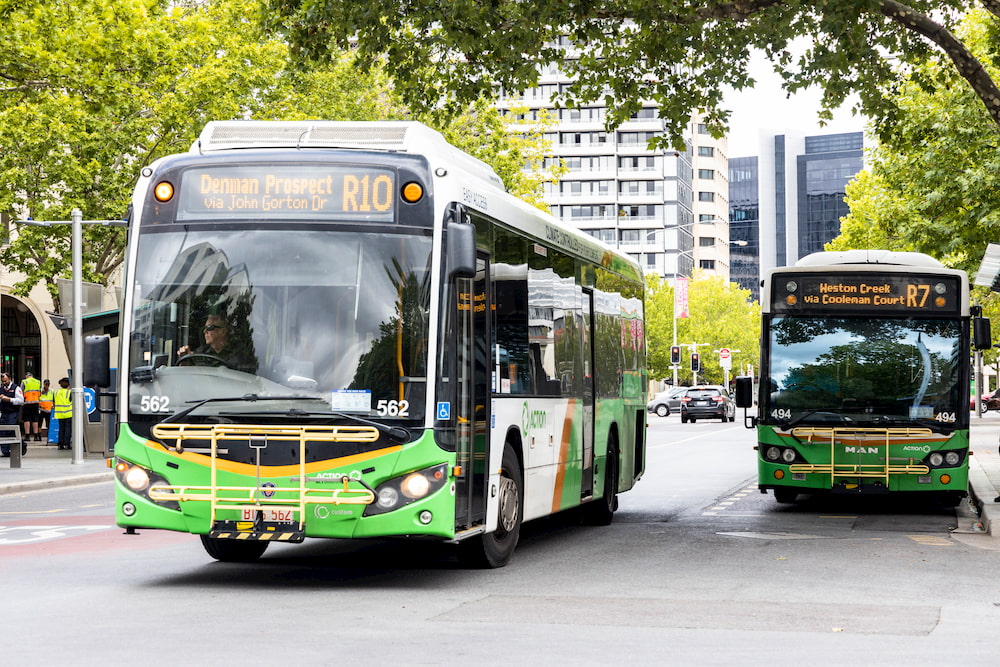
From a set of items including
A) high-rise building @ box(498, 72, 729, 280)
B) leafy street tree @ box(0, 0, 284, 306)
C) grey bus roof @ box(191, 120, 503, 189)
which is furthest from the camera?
high-rise building @ box(498, 72, 729, 280)

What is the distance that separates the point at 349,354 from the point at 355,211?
0.99 meters

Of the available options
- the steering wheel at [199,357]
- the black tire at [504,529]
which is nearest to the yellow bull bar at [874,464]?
the black tire at [504,529]

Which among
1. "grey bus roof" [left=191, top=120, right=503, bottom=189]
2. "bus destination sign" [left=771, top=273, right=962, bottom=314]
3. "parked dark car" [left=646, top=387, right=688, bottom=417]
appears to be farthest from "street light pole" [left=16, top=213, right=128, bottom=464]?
"parked dark car" [left=646, top=387, right=688, bottom=417]

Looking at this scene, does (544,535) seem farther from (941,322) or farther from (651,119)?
(651,119)

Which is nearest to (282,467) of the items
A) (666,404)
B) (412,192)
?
(412,192)

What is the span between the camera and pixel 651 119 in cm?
13712

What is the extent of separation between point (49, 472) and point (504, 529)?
15546mm

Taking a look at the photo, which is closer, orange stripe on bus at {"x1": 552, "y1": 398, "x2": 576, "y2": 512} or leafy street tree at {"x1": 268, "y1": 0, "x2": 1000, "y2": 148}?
orange stripe on bus at {"x1": 552, "y1": 398, "x2": 576, "y2": 512}

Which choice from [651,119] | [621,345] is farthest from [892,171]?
[651,119]

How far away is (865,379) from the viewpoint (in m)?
17.2

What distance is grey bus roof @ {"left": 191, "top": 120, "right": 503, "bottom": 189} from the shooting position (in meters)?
10.7

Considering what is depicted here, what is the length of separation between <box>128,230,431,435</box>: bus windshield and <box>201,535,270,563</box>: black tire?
1.85m

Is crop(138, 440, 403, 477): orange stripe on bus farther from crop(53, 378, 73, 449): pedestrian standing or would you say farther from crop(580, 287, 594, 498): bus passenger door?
crop(53, 378, 73, 449): pedestrian standing

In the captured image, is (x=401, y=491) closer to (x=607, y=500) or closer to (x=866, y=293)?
(x=607, y=500)
